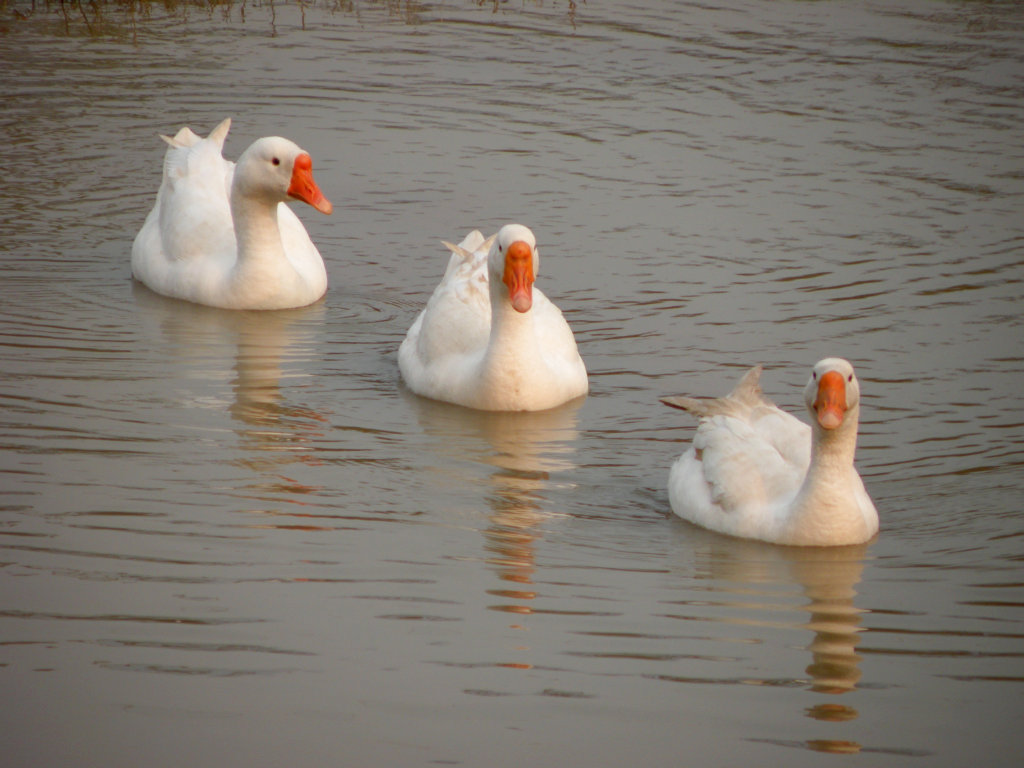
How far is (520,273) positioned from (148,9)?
12.3 meters

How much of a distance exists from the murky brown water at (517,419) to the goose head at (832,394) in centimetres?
66

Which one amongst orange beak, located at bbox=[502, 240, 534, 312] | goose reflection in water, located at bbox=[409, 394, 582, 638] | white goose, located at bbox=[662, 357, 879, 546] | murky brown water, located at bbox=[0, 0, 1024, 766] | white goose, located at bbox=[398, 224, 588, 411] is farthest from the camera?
white goose, located at bbox=[398, 224, 588, 411]

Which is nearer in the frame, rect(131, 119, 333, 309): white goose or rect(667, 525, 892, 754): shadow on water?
rect(667, 525, 892, 754): shadow on water

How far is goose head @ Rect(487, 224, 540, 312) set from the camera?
26.5 ft

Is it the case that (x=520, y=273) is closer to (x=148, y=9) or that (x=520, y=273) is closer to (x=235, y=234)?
(x=235, y=234)

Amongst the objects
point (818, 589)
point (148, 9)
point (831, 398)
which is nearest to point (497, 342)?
point (831, 398)

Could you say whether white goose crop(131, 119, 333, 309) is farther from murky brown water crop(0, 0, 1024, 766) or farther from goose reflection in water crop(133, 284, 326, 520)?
murky brown water crop(0, 0, 1024, 766)

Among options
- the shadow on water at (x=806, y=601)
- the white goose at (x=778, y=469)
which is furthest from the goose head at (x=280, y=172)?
the shadow on water at (x=806, y=601)

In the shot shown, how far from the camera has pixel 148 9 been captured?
739 inches

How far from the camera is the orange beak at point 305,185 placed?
10188 mm

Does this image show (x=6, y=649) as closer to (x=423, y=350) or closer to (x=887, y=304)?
(x=423, y=350)

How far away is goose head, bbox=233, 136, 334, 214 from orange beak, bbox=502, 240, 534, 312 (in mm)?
2399

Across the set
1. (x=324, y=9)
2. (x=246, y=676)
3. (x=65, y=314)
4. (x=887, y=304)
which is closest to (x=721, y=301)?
(x=887, y=304)

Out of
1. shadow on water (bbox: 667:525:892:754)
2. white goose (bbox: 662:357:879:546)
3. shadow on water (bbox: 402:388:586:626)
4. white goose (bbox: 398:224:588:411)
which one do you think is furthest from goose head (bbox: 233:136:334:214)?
shadow on water (bbox: 667:525:892:754)
